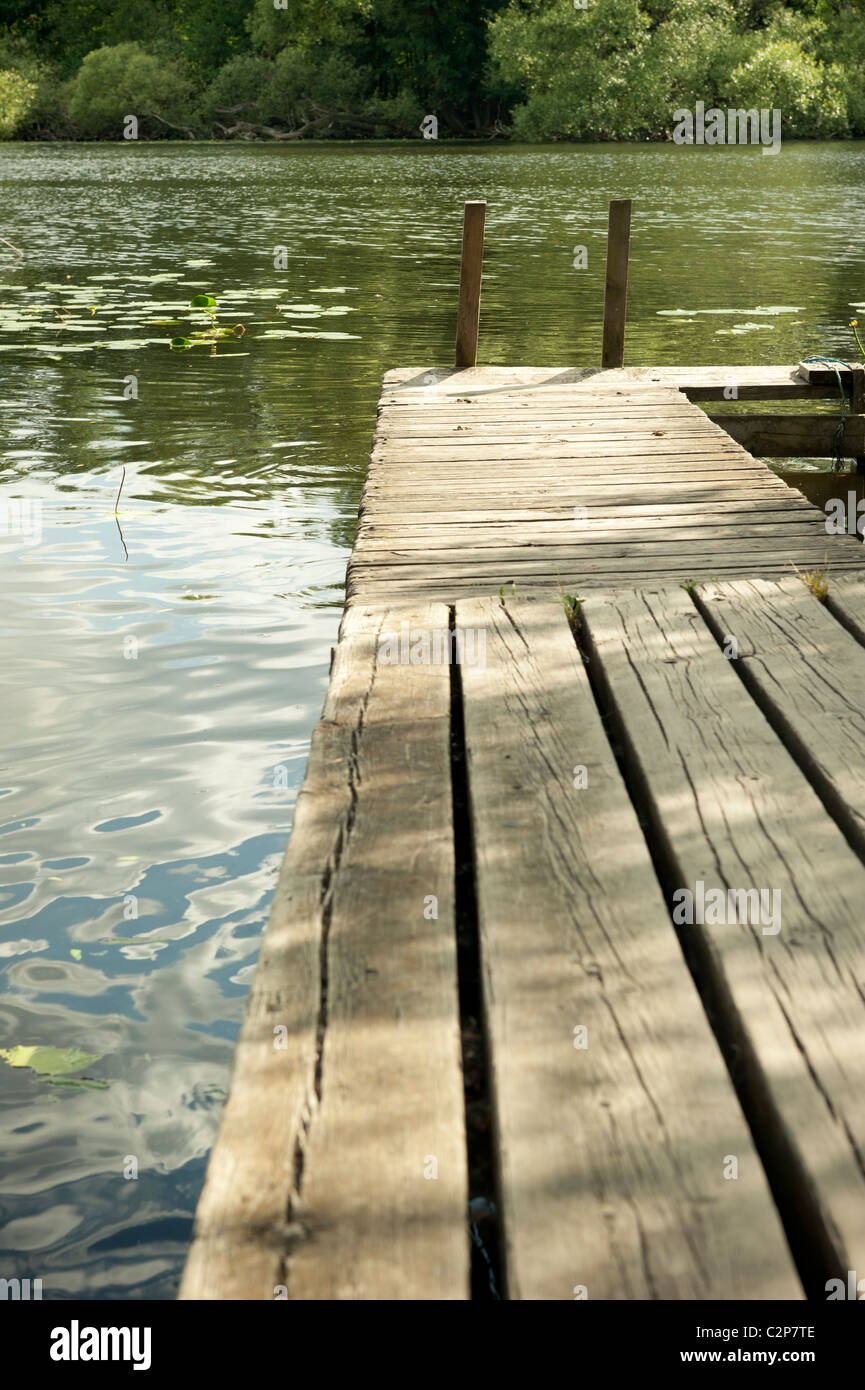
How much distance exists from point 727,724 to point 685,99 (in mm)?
50318

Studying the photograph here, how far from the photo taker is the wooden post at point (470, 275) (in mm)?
8781

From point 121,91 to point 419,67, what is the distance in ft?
47.8

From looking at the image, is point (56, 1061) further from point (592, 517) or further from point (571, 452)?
point (571, 452)

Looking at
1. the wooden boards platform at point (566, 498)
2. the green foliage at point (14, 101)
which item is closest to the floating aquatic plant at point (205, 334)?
the wooden boards platform at point (566, 498)

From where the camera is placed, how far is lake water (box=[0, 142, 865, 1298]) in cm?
298

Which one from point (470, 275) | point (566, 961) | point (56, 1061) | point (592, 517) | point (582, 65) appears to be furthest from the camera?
point (582, 65)

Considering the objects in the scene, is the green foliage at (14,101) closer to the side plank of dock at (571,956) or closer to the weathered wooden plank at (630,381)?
the weathered wooden plank at (630,381)

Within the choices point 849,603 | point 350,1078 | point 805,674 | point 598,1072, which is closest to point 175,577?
point 849,603

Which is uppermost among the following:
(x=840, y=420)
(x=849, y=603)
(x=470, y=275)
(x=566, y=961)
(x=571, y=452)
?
(x=470, y=275)

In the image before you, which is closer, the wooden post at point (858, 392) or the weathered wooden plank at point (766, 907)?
the weathered wooden plank at point (766, 907)

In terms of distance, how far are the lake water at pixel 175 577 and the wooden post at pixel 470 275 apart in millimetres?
1031

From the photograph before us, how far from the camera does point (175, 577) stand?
6465 millimetres

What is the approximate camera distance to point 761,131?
155 feet

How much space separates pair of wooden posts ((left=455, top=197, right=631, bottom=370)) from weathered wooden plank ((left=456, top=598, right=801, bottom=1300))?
6.38m
